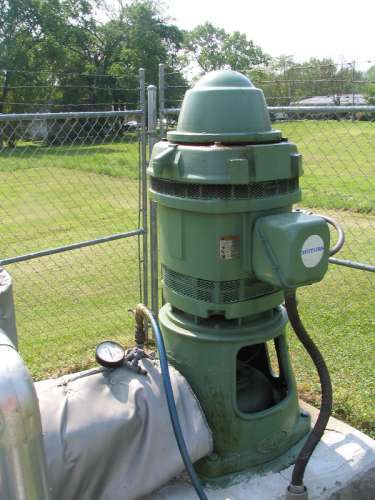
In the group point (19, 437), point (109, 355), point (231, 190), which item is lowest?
point (109, 355)

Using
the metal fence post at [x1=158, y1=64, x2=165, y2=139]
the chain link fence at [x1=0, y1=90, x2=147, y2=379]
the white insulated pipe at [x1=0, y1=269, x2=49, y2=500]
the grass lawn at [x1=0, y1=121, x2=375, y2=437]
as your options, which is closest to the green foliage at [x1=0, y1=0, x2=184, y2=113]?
the chain link fence at [x1=0, y1=90, x2=147, y2=379]

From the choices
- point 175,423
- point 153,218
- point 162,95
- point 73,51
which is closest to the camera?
point 175,423

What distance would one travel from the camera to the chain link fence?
12.8 ft

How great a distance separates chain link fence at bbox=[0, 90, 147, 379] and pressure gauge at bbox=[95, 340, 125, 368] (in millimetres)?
1236

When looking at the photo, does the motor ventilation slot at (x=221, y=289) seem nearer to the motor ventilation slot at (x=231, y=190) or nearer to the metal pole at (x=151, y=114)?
the motor ventilation slot at (x=231, y=190)

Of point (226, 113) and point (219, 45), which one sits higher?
point (219, 45)

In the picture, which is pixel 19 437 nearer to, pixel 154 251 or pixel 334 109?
pixel 334 109

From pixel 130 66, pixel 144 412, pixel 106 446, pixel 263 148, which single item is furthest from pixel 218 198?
pixel 130 66

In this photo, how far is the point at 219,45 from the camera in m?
55.7

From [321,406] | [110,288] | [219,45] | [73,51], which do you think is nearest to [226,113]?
[321,406]

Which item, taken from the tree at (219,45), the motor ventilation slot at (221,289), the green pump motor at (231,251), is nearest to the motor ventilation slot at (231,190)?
the green pump motor at (231,251)

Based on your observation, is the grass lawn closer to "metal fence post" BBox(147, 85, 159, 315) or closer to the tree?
"metal fence post" BBox(147, 85, 159, 315)

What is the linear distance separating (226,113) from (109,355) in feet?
3.74

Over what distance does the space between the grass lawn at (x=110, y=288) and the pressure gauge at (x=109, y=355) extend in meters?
1.54
